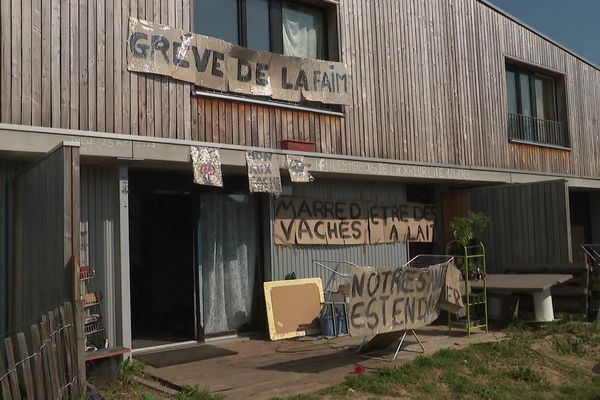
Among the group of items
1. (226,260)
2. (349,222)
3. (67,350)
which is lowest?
(67,350)

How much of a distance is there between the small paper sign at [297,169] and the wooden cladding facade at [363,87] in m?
0.42

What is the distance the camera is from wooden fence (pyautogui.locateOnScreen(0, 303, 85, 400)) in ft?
16.2

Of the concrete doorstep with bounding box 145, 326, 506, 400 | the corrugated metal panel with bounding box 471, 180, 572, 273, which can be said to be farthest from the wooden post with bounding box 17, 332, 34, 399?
the corrugated metal panel with bounding box 471, 180, 572, 273

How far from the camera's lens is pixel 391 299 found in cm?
777

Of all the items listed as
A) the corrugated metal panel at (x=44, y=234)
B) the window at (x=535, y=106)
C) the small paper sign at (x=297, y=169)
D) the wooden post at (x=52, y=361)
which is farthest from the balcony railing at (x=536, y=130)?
the wooden post at (x=52, y=361)

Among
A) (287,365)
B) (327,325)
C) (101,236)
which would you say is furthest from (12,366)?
(327,325)

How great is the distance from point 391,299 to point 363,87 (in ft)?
15.0

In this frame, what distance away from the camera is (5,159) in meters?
7.66

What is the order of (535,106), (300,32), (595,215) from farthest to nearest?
(595,215), (535,106), (300,32)

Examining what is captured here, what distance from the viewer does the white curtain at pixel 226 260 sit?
31.7ft

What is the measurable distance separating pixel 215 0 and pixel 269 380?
5749 mm

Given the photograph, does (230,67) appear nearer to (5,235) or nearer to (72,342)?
(5,235)

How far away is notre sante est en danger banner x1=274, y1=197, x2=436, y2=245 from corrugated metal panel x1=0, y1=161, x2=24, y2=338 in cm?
409

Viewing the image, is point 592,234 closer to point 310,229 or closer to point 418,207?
point 418,207
